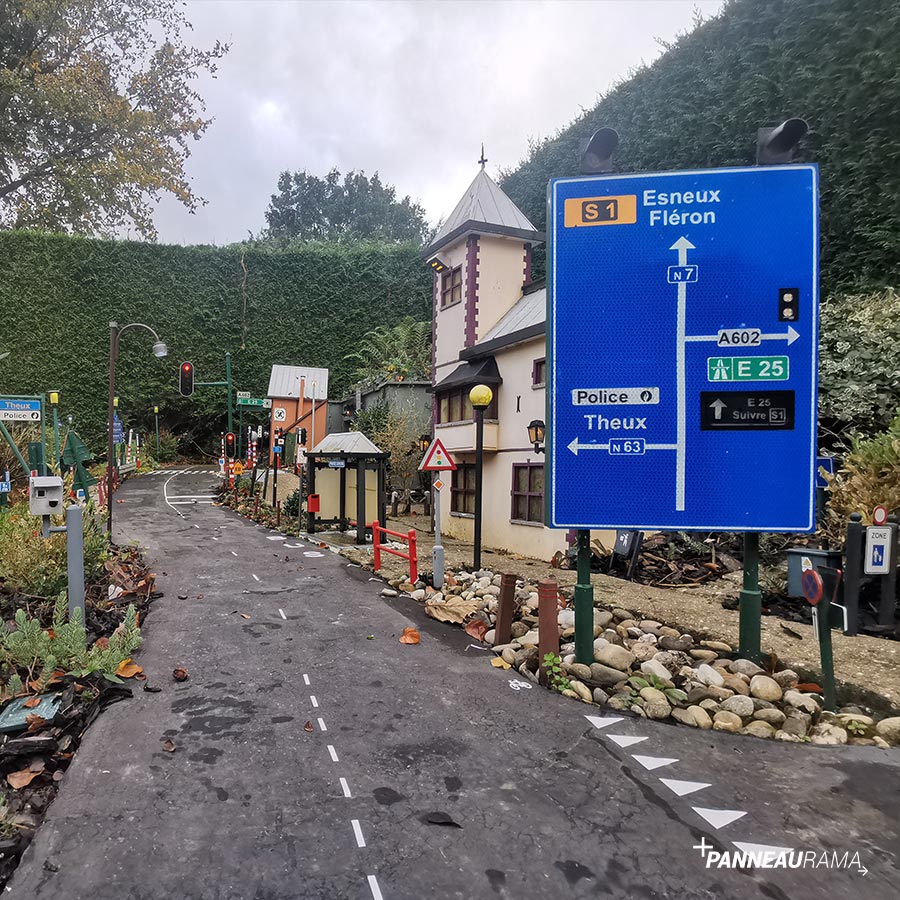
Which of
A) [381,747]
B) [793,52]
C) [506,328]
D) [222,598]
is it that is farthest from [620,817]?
[793,52]

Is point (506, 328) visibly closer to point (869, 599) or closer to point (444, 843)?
point (869, 599)

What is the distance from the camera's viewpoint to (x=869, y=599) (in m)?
6.65

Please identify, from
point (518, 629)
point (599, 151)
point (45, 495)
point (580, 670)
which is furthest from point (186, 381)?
point (580, 670)

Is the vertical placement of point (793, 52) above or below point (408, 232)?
below

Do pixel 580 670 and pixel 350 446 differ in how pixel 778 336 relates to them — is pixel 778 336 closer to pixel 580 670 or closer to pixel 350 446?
pixel 580 670

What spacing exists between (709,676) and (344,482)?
12.5 meters

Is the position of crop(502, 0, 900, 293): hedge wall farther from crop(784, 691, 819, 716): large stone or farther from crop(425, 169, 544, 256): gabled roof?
crop(784, 691, 819, 716): large stone

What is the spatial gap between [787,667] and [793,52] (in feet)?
53.0

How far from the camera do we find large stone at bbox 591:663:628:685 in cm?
603

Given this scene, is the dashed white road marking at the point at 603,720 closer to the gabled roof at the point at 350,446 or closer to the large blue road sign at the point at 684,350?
the large blue road sign at the point at 684,350

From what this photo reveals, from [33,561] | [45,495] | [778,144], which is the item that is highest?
[778,144]

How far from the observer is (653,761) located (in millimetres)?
4641

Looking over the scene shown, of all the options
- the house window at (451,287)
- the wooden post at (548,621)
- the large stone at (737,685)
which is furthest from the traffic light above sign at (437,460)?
the house window at (451,287)

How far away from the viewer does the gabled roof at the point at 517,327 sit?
562 inches
